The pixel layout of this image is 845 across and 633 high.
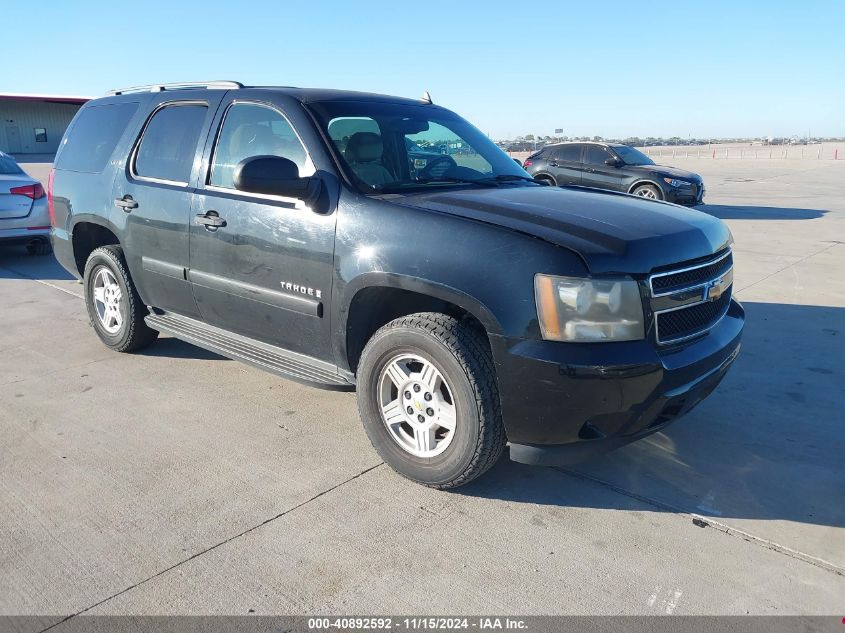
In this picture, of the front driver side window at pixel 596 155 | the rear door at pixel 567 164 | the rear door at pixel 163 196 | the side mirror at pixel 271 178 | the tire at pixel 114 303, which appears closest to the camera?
the side mirror at pixel 271 178

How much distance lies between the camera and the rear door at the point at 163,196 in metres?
4.39

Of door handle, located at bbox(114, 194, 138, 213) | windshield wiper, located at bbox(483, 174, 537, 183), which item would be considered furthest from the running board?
windshield wiper, located at bbox(483, 174, 537, 183)

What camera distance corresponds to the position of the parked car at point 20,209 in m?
8.88

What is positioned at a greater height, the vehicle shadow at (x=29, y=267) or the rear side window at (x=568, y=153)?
the rear side window at (x=568, y=153)

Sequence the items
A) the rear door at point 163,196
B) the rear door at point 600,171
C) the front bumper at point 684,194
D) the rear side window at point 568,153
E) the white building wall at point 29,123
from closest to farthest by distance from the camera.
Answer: the rear door at point 163,196
the front bumper at point 684,194
the rear door at point 600,171
the rear side window at point 568,153
the white building wall at point 29,123

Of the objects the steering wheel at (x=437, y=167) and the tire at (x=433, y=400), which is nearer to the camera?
the tire at (x=433, y=400)

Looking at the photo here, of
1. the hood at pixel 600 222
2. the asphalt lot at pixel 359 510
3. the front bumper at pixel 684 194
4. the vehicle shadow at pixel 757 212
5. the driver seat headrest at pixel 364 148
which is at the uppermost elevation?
the driver seat headrest at pixel 364 148

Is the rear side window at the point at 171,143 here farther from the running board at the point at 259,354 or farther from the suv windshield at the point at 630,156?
the suv windshield at the point at 630,156

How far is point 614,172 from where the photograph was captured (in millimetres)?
14328

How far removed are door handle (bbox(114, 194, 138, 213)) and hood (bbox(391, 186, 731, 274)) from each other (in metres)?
2.22

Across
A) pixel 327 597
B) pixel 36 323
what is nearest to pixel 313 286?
pixel 327 597

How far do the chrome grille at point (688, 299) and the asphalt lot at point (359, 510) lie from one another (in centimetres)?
79

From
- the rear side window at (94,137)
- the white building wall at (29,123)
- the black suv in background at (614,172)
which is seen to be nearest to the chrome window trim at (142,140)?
the rear side window at (94,137)

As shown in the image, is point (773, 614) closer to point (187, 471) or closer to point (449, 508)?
point (449, 508)
